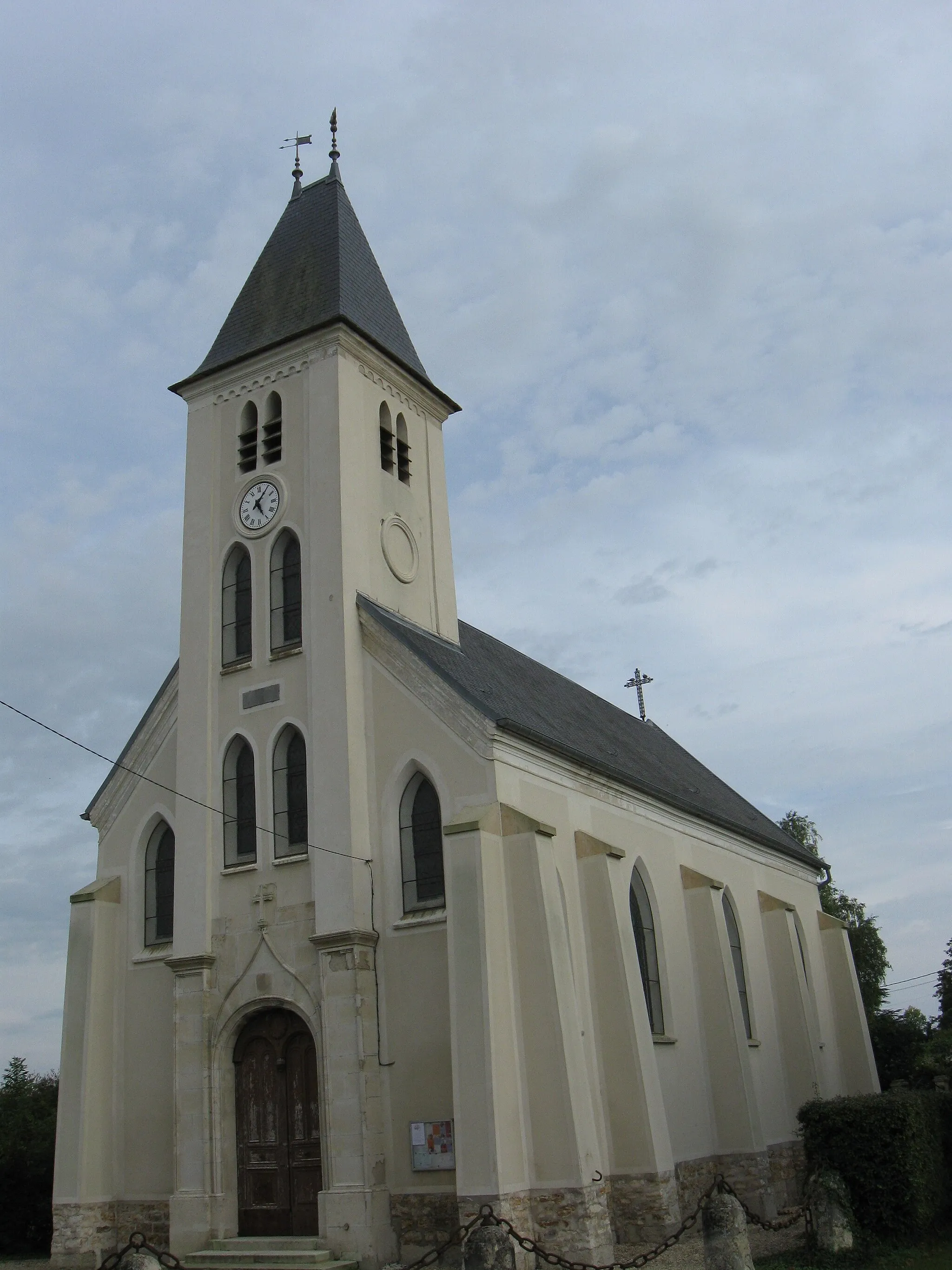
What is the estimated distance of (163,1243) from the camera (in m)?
19.6

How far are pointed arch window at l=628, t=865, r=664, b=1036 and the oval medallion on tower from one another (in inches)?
284

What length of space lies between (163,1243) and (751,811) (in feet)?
Result: 72.2

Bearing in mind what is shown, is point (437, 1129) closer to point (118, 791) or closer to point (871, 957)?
point (118, 791)

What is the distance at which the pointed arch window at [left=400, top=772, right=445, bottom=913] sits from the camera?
1923 cm

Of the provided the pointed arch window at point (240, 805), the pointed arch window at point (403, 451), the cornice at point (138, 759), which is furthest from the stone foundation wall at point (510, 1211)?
the pointed arch window at point (403, 451)

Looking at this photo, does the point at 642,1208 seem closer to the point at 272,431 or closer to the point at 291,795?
the point at 291,795

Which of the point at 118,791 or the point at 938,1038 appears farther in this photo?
the point at 938,1038

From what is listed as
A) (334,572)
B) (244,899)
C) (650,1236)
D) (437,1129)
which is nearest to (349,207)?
(334,572)

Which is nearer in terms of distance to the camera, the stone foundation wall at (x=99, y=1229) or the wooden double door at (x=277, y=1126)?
the wooden double door at (x=277, y=1126)

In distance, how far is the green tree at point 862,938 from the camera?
4569 centimetres

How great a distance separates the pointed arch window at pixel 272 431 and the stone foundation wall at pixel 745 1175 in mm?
15009

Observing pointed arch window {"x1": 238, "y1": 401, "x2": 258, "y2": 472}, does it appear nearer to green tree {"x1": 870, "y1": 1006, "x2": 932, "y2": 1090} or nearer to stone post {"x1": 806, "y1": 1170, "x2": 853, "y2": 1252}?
stone post {"x1": 806, "y1": 1170, "x2": 853, "y2": 1252}

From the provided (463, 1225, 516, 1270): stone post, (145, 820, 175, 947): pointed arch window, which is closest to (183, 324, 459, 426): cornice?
(145, 820, 175, 947): pointed arch window

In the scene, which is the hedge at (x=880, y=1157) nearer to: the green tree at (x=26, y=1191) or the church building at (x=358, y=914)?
the church building at (x=358, y=914)
